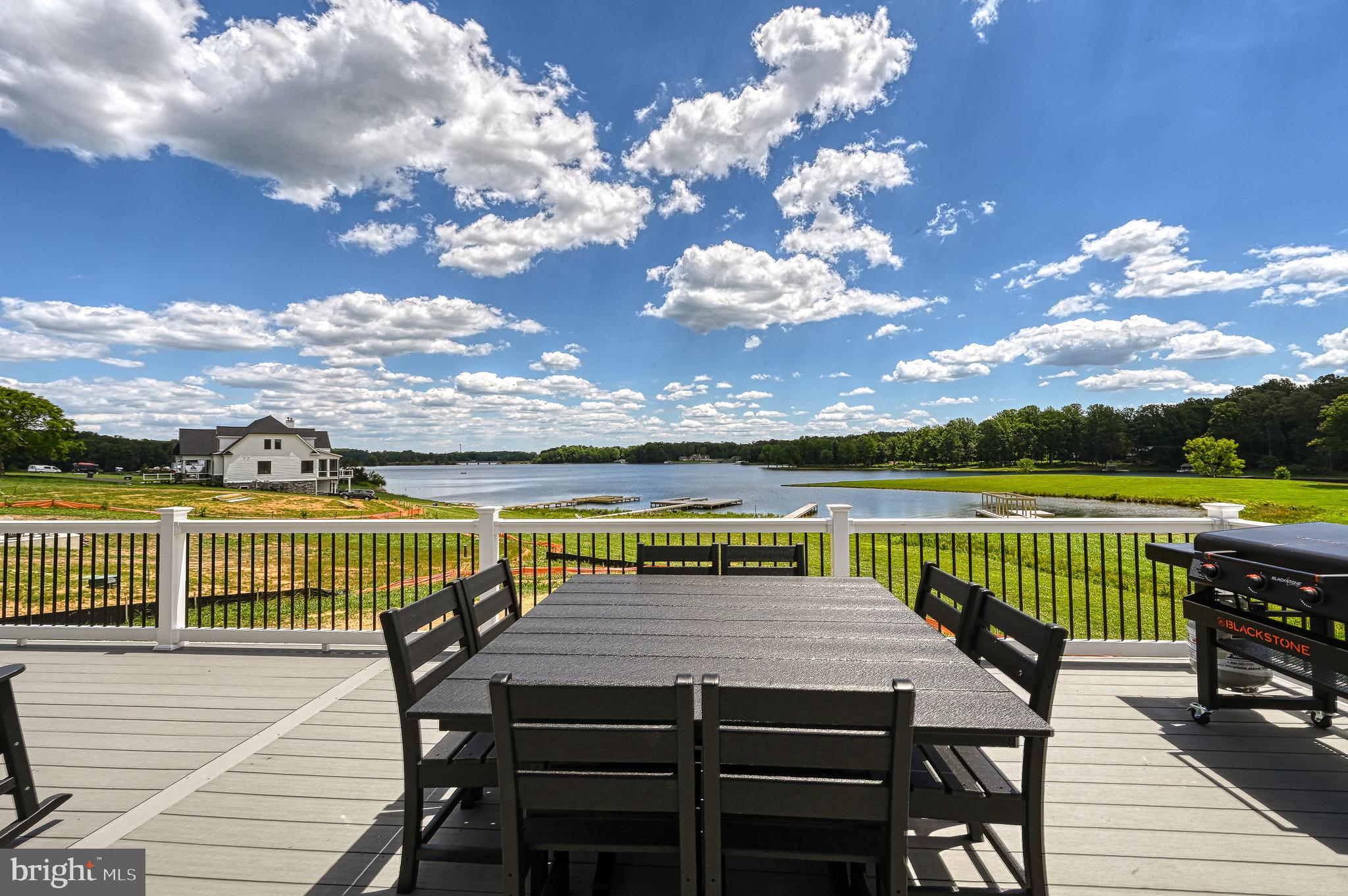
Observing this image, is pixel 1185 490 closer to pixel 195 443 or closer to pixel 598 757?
pixel 598 757

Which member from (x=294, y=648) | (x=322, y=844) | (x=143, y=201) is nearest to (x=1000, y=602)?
(x=322, y=844)

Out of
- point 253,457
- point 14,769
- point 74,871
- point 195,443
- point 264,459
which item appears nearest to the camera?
point 74,871

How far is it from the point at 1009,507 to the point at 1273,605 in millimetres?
29185

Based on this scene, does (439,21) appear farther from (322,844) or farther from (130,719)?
(322,844)

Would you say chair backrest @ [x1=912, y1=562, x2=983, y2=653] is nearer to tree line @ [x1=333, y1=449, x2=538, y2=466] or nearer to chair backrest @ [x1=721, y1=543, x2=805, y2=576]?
chair backrest @ [x1=721, y1=543, x2=805, y2=576]

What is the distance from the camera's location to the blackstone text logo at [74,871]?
1765mm

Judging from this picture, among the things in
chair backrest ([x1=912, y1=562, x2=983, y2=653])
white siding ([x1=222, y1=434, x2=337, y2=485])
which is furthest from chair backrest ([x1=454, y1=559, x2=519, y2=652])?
white siding ([x1=222, y1=434, x2=337, y2=485])

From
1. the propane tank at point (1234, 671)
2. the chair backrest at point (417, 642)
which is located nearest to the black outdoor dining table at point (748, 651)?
the chair backrest at point (417, 642)

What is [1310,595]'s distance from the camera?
2.35 metres

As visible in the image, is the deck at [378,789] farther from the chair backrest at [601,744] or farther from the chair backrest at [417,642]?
the chair backrest at [601,744]

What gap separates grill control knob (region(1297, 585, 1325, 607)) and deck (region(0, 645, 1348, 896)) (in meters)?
0.78

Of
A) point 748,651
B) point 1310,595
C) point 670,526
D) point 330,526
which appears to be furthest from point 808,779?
point 330,526

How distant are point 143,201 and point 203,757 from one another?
12.3 m

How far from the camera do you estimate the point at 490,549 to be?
435 cm
